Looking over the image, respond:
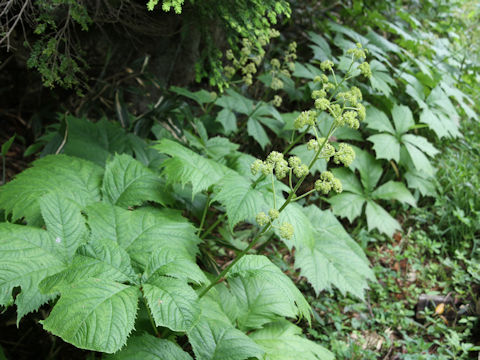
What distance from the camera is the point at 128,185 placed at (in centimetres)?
185

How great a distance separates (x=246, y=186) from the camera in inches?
69.1

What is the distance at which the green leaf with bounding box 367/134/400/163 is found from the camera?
3068mm

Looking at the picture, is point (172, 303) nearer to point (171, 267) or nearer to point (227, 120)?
point (171, 267)

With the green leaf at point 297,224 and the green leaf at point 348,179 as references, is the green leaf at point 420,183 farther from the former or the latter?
the green leaf at point 297,224

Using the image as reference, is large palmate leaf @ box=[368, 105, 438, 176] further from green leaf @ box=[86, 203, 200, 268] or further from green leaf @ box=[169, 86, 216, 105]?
green leaf @ box=[86, 203, 200, 268]

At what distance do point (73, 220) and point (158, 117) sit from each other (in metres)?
1.41

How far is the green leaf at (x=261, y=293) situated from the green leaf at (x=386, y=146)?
1.71m

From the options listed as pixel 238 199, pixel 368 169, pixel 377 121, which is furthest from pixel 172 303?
pixel 377 121

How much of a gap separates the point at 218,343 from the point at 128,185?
2.95ft

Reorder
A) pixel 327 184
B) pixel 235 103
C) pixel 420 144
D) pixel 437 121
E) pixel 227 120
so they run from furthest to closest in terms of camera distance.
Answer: pixel 437 121 → pixel 420 144 → pixel 235 103 → pixel 227 120 → pixel 327 184

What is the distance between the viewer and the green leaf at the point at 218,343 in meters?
1.36

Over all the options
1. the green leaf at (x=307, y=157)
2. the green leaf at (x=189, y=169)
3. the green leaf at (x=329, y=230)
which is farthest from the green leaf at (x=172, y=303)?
the green leaf at (x=307, y=157)

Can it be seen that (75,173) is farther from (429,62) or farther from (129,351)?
(429,62)

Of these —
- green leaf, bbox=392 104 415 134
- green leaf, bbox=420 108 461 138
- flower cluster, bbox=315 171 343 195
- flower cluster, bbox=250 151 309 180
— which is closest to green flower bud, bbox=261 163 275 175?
flower cluster, bbox=250 151 309 180
